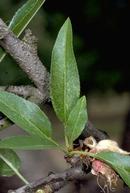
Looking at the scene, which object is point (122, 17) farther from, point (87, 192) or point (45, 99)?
point (45, 99)

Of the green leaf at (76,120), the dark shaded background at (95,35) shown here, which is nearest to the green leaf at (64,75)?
the green leaf at (76,120)

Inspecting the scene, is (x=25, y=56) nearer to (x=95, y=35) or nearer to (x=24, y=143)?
(x=24, y=143)

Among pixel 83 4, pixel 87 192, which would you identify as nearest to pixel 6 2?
pixel 83 4

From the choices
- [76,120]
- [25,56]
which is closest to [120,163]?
[76,120]

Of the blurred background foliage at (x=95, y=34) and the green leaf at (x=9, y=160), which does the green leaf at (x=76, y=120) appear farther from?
the blurred background foliage at (x=95, y=34)

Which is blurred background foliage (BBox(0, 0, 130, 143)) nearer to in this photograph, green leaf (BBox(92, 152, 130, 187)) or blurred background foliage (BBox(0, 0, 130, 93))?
blurred background foliage (BBox(0, 0, 130, 93))
